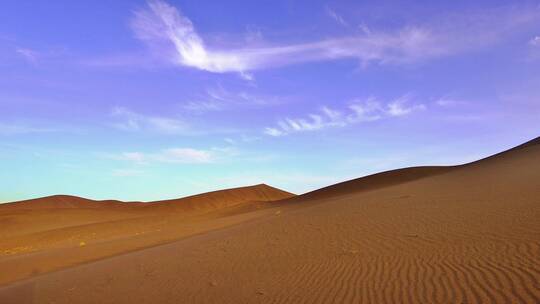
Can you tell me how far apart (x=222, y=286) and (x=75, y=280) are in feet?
17.1

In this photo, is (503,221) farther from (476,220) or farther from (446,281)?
(446,281)

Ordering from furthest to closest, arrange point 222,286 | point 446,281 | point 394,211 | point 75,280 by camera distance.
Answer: point 394,211, point 75,280, point 222,286, point 446,281

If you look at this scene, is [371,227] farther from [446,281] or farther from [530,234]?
[446,281]

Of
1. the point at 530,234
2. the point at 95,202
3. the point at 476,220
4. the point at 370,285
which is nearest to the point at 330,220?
the point at 476,220

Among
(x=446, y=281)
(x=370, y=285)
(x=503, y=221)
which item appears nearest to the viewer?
(x=446, y=281)

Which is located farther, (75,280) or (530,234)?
(75,280)

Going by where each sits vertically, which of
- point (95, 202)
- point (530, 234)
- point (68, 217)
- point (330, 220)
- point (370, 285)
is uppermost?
point (95, 202)

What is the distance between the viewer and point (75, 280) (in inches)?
473

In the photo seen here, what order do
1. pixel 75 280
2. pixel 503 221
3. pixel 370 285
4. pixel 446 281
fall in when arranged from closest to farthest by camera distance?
1. pixel 446 281
2. pixel 370 285
3. pixel 503 221
4. pixel 75 280

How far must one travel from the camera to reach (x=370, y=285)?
24.8 ft

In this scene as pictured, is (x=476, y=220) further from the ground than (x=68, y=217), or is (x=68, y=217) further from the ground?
(x=68, y=217)

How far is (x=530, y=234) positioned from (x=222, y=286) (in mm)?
6403

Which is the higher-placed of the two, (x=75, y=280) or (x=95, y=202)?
(x=95, y=202)

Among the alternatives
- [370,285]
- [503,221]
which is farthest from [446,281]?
[503,221]
